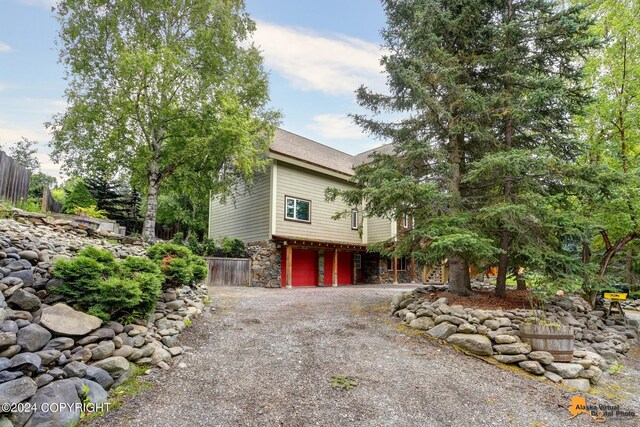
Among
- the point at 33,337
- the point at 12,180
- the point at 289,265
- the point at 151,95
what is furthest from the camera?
the point at 289,265

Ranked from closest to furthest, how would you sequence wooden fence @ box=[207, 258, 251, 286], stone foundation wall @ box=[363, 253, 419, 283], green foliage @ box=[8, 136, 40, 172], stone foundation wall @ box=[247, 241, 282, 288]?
wooden fence @ box=[207, 258, 251, 286]
stone foundation wall @ box=[247, 241, 282, 288]
stone foundation wall @ box=[363, 253, 419, 283]
green foliage @ box=[8, 136, 40, 172]

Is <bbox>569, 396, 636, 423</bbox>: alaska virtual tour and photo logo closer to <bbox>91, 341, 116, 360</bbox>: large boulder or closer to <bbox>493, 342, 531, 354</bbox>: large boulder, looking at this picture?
<bbox>493, 342, 531, 354</bbox>: large boulder

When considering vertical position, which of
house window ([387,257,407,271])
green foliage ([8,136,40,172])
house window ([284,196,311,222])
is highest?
green foliage ([8,136,40,172])

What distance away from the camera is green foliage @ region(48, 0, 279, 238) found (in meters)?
10.7

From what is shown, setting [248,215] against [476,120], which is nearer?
[476,120]

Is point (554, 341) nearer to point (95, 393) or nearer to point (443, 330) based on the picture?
point (443, 330)

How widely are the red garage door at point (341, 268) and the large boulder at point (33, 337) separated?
12.7 m

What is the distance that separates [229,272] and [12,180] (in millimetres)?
6918

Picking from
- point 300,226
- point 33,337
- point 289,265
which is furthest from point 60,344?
point 300,226

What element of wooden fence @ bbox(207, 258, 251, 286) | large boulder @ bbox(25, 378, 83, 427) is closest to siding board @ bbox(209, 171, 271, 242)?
wooden fence @ bbox(207, 258, 251, 286)

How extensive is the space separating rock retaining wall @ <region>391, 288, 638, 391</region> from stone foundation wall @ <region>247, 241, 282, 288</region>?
22.3 ft

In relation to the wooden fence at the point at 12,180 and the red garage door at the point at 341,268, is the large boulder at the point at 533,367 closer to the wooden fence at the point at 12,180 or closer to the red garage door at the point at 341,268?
the wooden fence at the point at 12,180

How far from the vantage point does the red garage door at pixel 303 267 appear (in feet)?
46.4

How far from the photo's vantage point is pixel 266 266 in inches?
522
